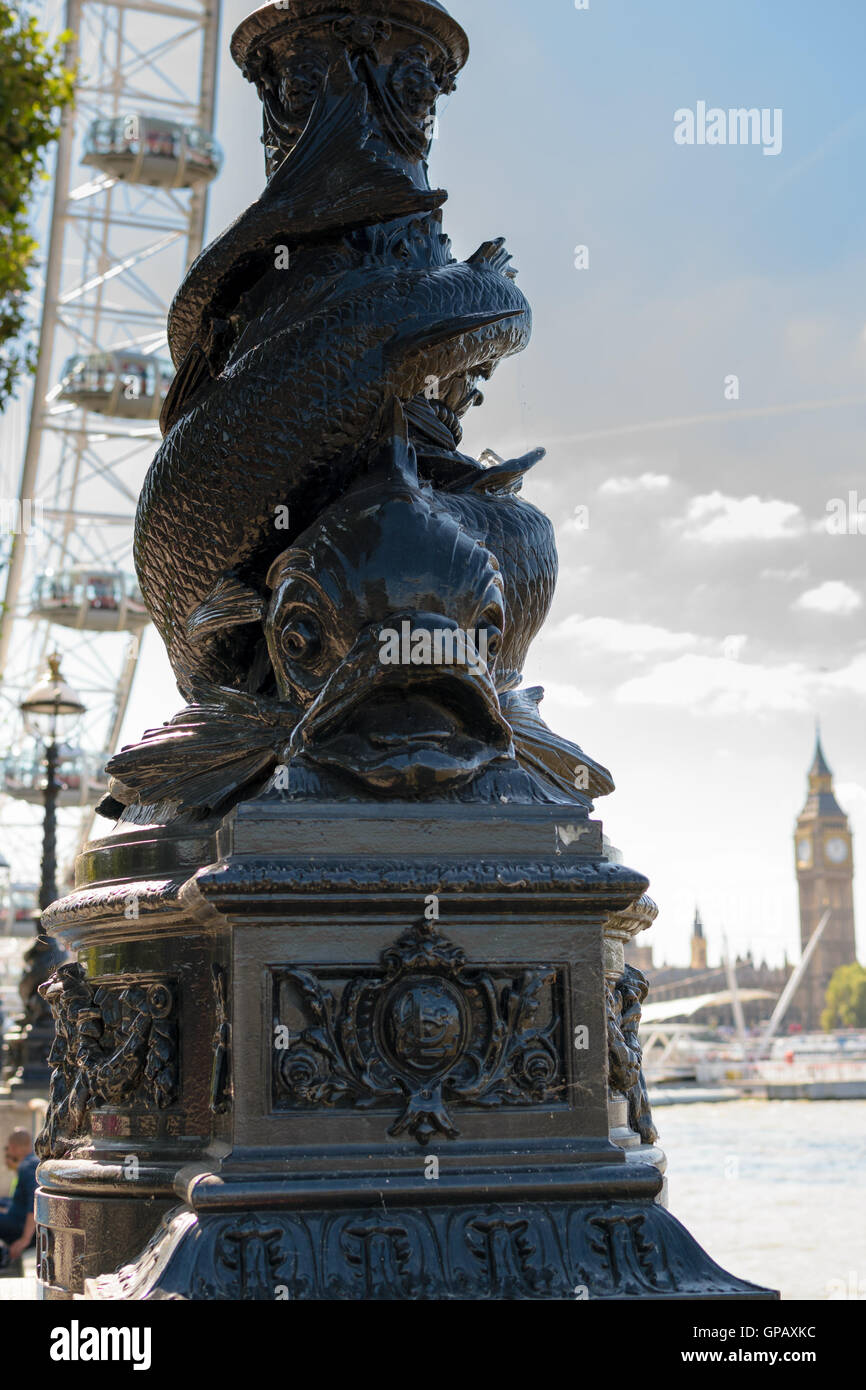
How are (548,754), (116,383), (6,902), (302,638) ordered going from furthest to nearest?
(6,902) → (116,383) → (548,754) → (302,638)

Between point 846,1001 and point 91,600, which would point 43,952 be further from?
point 846,1001

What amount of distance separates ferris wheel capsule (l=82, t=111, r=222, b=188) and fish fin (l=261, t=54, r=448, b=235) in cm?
2317

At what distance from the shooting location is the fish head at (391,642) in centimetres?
348

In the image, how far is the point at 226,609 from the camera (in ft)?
13.7

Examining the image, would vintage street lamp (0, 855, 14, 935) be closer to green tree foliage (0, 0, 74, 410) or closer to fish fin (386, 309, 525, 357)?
green tree foliage (0, 0, 74, 410)

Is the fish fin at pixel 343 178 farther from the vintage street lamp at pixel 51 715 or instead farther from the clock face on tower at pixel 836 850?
the clock face on tower at pixel 836 850

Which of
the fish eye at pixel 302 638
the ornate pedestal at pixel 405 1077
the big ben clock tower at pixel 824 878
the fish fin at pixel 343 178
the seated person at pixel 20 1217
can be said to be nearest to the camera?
the ornate pedestal at pixel 405 1077

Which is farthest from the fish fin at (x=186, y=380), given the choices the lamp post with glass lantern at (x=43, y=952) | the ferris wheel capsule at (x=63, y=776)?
the ferris wheel capsule at (x=63, y=776)

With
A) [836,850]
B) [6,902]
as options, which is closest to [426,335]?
[6,902]

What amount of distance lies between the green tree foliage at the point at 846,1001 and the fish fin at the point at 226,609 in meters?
123

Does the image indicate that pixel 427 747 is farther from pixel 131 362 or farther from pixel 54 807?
pixel 131 362

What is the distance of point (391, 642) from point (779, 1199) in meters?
17.6
